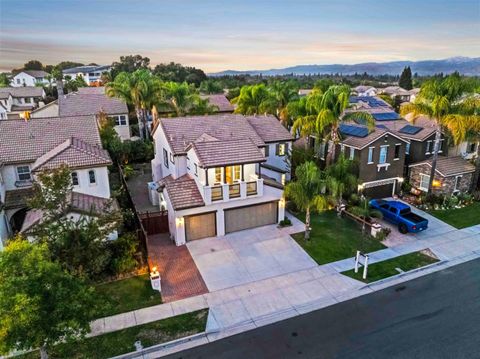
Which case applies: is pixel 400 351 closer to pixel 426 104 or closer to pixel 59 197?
pixel 59 197

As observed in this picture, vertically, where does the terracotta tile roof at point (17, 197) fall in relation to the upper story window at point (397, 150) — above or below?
below

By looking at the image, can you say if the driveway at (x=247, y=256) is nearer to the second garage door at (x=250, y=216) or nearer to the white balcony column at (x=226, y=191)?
the second garage door at (x=250, y=216)

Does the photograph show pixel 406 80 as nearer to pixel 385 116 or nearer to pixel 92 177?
pixel 385 116

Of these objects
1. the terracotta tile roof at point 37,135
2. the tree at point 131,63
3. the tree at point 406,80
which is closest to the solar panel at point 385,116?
the terracotta tile roof at point 37,135

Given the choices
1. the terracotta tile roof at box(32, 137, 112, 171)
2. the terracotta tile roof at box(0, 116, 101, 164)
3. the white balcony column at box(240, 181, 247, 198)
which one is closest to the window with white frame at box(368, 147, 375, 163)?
the white balcony column at box(240, 181, 247, 198)

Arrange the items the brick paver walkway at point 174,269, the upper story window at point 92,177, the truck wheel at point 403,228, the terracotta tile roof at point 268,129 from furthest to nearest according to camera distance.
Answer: the terracotta tile roof at point 268,129 < the truck wheel at point 403,228 < the upper story window at point 92,177 < the brick paver walkway at point 174,269

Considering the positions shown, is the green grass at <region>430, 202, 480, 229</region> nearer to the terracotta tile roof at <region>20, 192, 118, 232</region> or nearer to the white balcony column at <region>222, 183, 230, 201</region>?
the white balcony column at <region>222, 183, 230, 201</region>

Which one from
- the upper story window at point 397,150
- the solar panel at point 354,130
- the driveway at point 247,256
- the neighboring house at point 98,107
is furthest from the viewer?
the neighboring house at point 98,107
